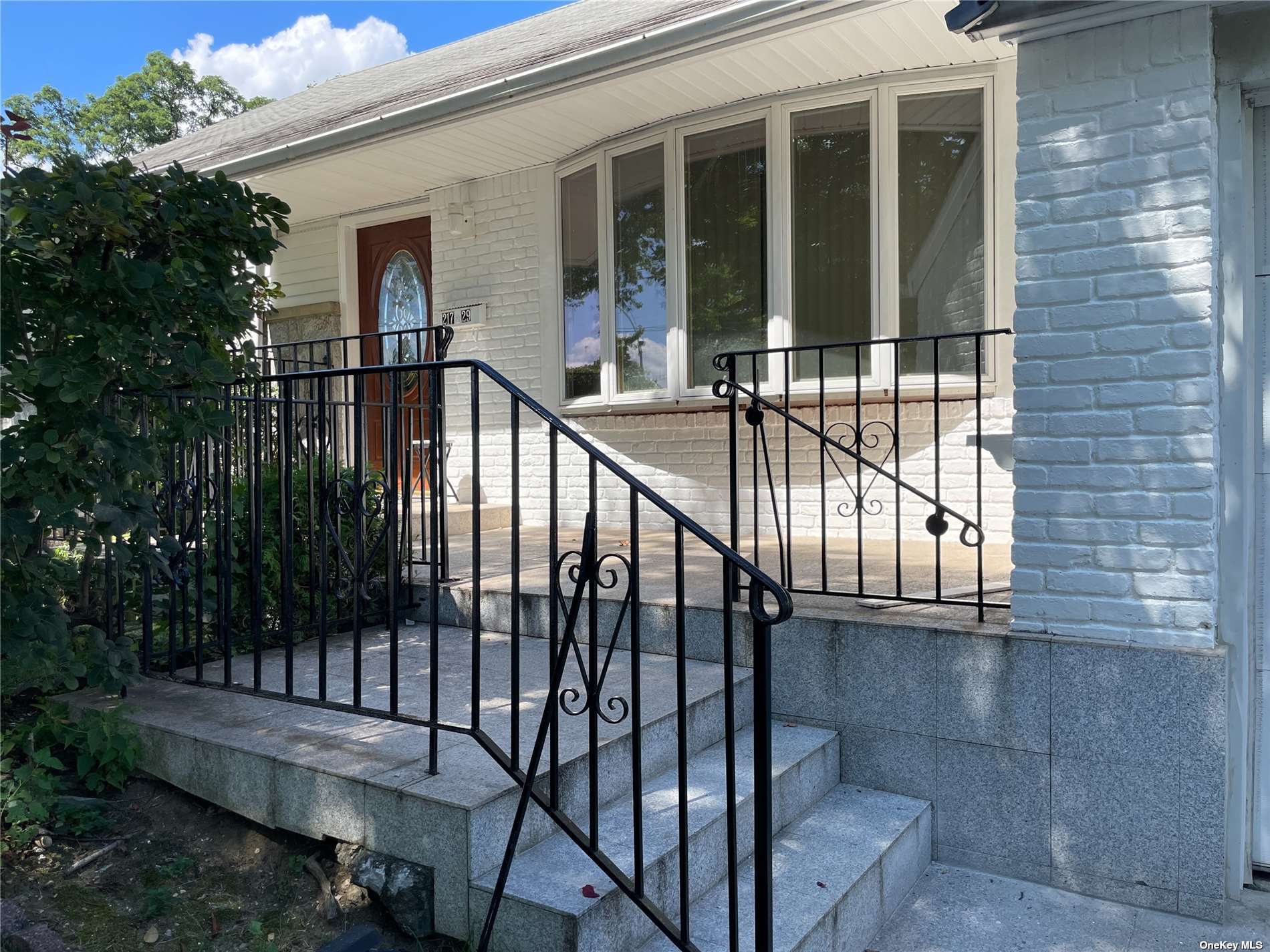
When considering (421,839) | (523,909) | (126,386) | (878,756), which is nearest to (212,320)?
(126,386)

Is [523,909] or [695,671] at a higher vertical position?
[695,671]

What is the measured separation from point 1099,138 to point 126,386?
282cm

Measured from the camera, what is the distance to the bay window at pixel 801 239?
15.3 ft

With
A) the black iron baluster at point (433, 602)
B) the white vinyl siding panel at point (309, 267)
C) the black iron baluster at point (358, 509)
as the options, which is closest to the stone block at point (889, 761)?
the black iron baluster at point (433, 602)

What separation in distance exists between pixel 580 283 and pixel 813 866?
439 cm

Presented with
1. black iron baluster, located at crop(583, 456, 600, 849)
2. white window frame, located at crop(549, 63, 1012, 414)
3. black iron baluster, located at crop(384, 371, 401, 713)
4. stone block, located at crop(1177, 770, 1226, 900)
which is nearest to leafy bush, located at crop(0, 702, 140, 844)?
black iron baluster, located at crop(384, 371, 401, 713)

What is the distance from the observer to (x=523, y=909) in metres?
1.93

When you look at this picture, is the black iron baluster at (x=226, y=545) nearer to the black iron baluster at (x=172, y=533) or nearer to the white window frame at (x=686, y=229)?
the black iron baluster at (x=172, y=533)

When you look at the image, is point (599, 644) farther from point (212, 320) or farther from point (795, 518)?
point (795, 518)

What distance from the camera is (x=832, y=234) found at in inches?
192

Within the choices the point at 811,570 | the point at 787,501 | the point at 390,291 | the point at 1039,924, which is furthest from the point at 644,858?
the point at 390,291

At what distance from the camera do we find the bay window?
15.3 ft

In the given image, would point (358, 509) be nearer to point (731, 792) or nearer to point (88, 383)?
point (88, 383)

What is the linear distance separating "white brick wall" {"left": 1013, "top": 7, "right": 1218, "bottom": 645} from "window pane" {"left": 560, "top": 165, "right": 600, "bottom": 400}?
139 inches
